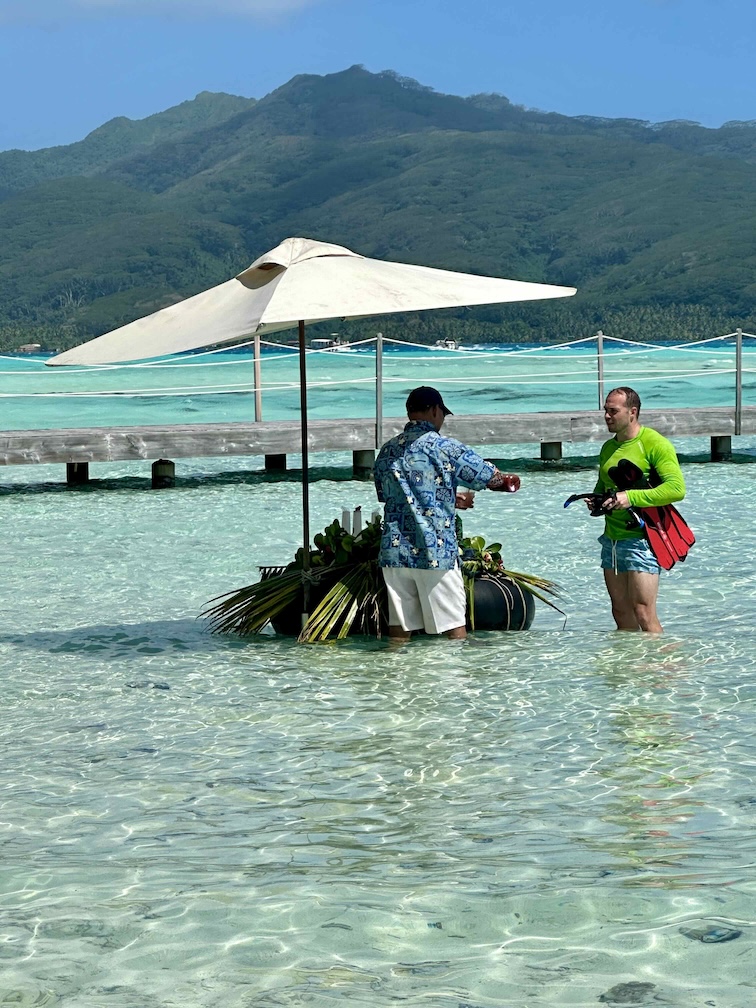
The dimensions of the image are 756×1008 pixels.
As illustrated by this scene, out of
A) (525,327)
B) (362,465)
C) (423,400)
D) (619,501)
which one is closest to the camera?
(619,501)

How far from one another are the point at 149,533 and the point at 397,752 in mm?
7673

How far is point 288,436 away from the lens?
17.1 metres

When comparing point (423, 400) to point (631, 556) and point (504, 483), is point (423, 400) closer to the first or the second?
point (504, 483)

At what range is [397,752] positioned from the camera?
20.2ft

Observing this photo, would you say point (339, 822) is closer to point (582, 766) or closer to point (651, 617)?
point (582, 766)

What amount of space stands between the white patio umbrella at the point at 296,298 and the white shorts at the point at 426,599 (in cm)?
147

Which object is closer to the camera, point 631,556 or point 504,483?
point 504,483

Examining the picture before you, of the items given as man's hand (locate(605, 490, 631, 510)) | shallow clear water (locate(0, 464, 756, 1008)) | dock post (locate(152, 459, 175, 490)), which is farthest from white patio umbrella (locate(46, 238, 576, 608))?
dock post (locate(152, 459, 175, 490))

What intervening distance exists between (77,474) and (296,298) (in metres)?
10.6

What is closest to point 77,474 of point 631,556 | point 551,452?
point 551,452

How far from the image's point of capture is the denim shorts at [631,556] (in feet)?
25.1

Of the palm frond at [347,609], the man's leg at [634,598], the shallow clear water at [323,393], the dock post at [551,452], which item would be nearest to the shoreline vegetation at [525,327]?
the shallow clear water at [323,393]

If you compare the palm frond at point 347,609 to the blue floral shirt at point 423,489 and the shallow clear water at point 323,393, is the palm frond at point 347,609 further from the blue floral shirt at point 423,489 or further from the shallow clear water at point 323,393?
the shallow clear water at point 323,393

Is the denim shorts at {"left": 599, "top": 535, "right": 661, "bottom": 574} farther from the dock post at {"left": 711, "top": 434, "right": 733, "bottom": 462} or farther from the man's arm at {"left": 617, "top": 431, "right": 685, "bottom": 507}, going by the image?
the dock post at {"left": 711, "top": 434, "right": 733, "bottom": 462}
